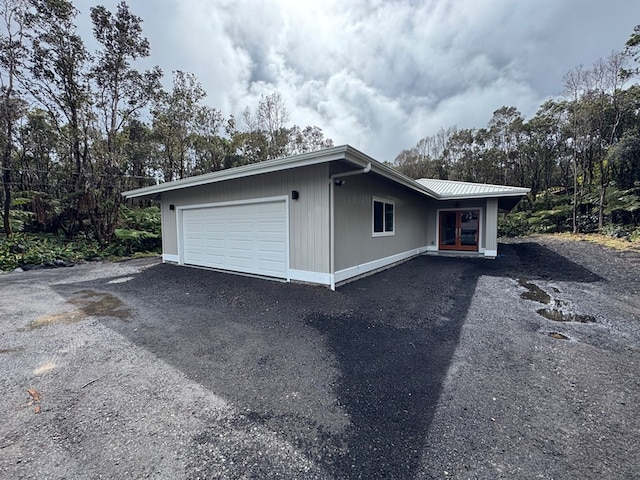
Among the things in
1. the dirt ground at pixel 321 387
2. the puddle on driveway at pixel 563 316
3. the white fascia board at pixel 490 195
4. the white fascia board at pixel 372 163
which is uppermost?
the white fascia board at pixel 372 163

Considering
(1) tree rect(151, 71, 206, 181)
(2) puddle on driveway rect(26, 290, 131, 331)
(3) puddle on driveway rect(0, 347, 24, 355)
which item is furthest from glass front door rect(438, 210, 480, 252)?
(1) tree rect(151, 71, 206, 181)

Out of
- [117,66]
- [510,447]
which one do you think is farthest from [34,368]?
[117,66]

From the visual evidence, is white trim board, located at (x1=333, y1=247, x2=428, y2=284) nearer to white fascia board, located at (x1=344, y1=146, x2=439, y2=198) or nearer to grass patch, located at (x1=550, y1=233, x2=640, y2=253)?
white fascia board, located at (x1=344, y1=146, x2=439, y2=198)

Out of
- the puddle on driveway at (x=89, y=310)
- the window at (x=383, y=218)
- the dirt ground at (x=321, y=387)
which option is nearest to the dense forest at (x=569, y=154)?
the window at (x=383, y=218)

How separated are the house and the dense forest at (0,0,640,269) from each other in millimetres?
4241

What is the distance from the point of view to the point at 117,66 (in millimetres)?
10859

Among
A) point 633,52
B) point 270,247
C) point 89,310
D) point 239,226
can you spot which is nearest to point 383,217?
point 270,247

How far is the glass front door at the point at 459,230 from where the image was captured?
10812 millimetres

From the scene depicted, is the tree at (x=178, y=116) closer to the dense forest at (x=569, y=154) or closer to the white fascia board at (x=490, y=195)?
the white fascia board at (x=490, y=195)

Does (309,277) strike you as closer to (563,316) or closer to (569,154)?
(563,316)

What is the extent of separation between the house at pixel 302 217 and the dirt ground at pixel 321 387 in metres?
1.33

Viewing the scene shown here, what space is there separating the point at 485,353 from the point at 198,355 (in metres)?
3.11

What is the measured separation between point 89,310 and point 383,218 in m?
6.69

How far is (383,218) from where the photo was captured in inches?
309
